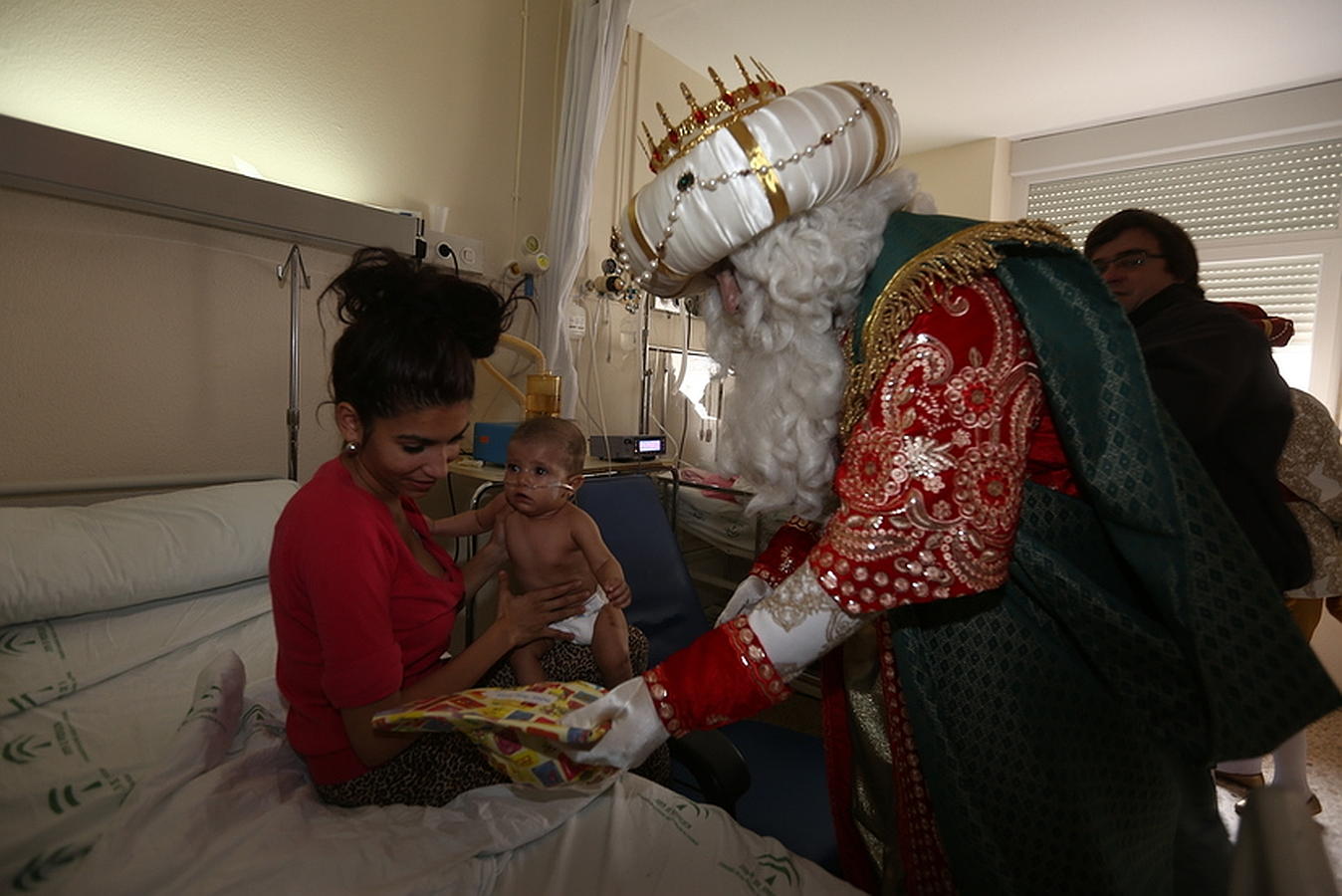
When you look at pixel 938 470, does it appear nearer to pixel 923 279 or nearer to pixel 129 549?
pixel 923 279

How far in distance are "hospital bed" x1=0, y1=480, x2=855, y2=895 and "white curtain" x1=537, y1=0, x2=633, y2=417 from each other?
1557mm

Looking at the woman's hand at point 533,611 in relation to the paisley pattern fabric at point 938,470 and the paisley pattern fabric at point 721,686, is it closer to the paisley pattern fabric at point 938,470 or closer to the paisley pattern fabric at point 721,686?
the paisley pattern fabric at point 721,686

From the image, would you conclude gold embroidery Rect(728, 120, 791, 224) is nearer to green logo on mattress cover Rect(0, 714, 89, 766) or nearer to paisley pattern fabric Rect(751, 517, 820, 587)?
paisley pattern fabric Rect(751, 517, 820, 587)

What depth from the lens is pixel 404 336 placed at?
3.55 ft

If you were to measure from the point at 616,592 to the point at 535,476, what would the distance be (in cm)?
35

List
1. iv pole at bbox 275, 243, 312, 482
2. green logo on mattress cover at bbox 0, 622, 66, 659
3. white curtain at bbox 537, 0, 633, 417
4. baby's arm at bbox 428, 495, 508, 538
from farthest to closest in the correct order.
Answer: white curtain at bbox 537, 0, 633, 417 → iv pole at bbox 275, 243, 312, 482 → baby's arm at bbox 428, 495, 508, 538 → green logo on mattress cover at bbox 0, 622, 66, 659

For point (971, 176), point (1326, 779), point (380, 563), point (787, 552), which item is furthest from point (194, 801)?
point (971, 176)

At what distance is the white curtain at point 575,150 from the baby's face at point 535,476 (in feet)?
3.57

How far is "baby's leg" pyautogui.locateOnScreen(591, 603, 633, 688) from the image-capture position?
1.50 meters

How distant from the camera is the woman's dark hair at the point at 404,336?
1.07 metres

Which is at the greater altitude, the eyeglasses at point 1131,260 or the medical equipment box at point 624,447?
the eyeglasses at point 1131,260

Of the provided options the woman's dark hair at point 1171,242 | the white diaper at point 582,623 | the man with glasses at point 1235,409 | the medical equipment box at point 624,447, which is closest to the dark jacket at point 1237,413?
the man with glasses at point 1235,409

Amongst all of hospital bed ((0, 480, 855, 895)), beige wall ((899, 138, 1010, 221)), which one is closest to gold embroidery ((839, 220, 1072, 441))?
hospital bed ((0, 480, 855, 895))

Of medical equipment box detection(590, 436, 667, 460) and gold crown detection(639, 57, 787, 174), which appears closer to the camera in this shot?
gold crown detection(639, 57, 787, 174)
